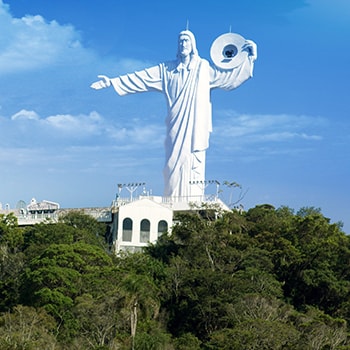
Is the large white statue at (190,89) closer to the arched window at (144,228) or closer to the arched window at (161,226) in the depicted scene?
the arched window at (161,226)

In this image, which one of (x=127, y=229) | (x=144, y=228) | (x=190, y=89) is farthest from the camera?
(x=190, y=89)

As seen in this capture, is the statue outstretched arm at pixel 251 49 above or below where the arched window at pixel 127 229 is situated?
above

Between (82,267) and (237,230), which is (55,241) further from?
(237,230)

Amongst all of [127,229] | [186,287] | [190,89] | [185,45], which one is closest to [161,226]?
[127,229]

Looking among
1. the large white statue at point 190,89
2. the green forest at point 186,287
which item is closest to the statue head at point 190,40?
the large white statue at point 190,89

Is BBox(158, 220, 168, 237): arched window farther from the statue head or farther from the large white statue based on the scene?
the statue head

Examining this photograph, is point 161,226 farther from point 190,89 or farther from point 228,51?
point 228,51
